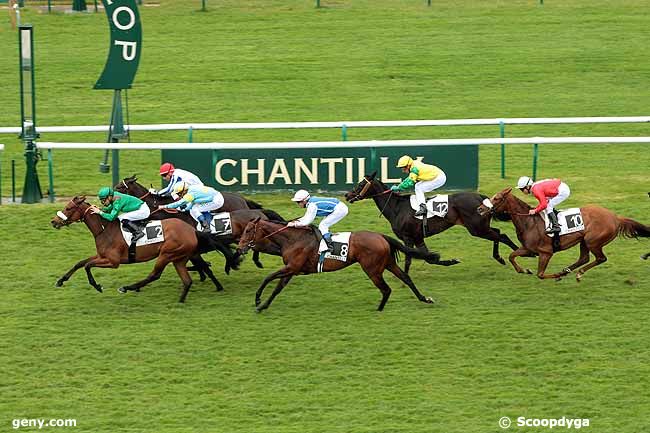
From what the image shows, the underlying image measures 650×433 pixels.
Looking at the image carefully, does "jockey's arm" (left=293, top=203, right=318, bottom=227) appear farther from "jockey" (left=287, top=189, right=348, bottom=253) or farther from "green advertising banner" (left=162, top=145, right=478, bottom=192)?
"green advertising banner" (left=162, top=145, right=478, bottom=192)

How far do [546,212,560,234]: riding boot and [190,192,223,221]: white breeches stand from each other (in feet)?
12.2

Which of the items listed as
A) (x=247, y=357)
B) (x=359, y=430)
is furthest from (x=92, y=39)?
(x=359, y=430)

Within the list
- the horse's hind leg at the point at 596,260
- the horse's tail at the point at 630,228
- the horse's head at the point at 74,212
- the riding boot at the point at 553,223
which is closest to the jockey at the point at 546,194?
the riding boot at the point at 553,223

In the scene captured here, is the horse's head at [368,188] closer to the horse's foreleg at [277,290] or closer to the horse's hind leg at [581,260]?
the horse's foreleg at [277,290]

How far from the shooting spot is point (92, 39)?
29.0 meters

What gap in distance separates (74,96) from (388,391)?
48.2 feet

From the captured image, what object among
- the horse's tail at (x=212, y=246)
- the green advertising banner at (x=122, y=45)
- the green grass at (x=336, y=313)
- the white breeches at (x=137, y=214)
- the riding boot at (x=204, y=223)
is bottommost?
the green grass at (x=336, y=313)

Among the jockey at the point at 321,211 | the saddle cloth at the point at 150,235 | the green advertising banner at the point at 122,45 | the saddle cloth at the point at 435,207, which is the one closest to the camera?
the jockey at the point at 321,211

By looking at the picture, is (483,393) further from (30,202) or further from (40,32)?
(40,32)

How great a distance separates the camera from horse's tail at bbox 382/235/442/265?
15078 mm

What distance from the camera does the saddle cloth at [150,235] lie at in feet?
50.3

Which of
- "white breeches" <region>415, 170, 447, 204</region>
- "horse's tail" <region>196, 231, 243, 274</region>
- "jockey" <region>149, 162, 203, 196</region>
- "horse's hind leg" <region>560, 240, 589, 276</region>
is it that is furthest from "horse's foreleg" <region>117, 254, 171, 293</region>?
"horse's hind leg" <region>560, 240, 589, 276</region>

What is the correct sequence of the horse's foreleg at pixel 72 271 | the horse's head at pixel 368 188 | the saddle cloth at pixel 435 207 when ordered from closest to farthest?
the horse's foreleg at pixel 72 271 < the saddle cloth at pixel 435 207 < the horse's head at pixel 368 188

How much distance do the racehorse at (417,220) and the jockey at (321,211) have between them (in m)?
Answer: 1.20
